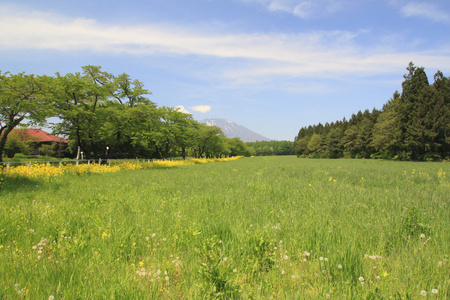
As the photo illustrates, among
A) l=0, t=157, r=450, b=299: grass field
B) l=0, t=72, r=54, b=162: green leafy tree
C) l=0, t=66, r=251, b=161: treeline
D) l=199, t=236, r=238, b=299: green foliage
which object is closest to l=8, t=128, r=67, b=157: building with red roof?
l=0, t=66, r=251, b=161: treeline

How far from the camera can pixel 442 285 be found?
2.19 metres

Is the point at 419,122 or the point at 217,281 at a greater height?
the point at 419,122

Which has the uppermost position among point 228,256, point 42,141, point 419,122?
point 419,122

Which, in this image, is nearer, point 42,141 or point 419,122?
point 419,122

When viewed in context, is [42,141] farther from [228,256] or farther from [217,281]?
[217,281]

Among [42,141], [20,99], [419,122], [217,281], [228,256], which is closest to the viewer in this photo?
[217,281]

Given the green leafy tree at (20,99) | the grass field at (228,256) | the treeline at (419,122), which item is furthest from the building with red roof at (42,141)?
the treeline at (419,122)

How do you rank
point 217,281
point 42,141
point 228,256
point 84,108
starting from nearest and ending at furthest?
1. point 217,281
2. point 228,256
3. point 84,108
4. point 42,141

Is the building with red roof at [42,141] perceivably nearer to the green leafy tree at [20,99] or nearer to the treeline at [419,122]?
the green leafy tree at [20,99]

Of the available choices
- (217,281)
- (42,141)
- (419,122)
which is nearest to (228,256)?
(217,281)

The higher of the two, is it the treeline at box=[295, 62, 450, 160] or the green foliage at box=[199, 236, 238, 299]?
the treeline at box=[295, 62, 450, 160]

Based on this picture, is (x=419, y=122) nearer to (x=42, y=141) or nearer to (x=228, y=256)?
(x=228, y=256)

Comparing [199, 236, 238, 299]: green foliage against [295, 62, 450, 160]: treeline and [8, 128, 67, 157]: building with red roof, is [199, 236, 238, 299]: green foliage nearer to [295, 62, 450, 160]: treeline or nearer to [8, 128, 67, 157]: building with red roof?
[295, 62, 450, 160]: treeline

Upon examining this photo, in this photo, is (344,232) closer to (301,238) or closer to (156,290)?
(301,238)
